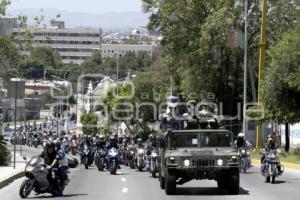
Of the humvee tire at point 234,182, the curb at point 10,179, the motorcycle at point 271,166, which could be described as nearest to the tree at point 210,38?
the curb at point 10,179

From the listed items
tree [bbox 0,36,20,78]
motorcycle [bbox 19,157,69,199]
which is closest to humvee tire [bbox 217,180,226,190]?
motorcycle [bbox 19,157,69,199]

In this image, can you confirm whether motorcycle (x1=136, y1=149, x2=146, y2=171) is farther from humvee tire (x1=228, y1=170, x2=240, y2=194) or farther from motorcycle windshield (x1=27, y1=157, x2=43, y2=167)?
motorcycle windshield (x1=27, y1=157, x2=43, y2=167)

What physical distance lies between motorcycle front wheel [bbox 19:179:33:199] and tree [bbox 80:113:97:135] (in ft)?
345

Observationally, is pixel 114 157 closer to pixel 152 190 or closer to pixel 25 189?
pixel 152 190

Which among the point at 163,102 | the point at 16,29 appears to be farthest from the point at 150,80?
the point at 16,29

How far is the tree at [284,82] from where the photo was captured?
4397cm

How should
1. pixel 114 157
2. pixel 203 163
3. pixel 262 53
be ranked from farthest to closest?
pixel 262 53 → pixel 114 157 → pixel 203 163

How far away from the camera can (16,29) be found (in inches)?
1959

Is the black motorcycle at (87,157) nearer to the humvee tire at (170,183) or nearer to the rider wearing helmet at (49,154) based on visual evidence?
the rider wearing helmet at (49,154)

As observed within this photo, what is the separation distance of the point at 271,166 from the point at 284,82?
1865 cm

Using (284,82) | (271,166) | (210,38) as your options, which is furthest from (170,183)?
(210,38)

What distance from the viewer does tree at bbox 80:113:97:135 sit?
128750 mm

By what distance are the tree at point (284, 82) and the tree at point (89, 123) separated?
80.5 meters

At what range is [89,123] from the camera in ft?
438
